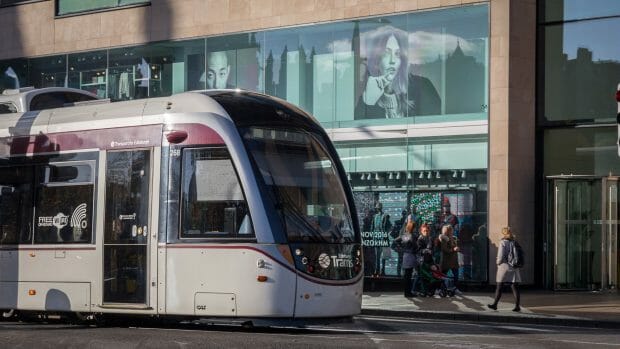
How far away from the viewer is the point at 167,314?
629 inches

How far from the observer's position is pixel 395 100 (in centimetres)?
2894

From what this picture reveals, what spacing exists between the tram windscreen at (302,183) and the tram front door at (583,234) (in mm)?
12292

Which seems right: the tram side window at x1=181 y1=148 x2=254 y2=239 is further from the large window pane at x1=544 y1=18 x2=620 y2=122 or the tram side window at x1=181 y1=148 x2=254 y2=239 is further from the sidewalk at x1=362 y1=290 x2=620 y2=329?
the large window pane at x1=544 y1=18 x2=620 y2=122

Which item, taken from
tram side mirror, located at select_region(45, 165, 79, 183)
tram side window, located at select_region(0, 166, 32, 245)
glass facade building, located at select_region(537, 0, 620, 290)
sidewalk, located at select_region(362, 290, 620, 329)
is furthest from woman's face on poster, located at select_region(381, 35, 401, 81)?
tram side mirror, located at select_region(45, 165, 79, 183)

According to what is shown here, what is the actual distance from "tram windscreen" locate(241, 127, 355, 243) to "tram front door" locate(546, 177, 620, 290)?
12292 millimetres

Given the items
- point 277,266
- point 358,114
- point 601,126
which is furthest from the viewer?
point 358,114

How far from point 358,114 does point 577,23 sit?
5.71 metres

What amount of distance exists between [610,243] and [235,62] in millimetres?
10838

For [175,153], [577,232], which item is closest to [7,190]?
[175,153]

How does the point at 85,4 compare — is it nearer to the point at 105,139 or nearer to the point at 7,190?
the point at 7,190

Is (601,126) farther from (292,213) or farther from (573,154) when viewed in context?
(292,213)

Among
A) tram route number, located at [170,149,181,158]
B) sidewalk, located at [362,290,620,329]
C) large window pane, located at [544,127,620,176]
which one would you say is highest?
large window pane, located at [544,127,620,176]

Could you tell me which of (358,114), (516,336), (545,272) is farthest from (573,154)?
(516,336)

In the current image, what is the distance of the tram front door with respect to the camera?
2731cm
